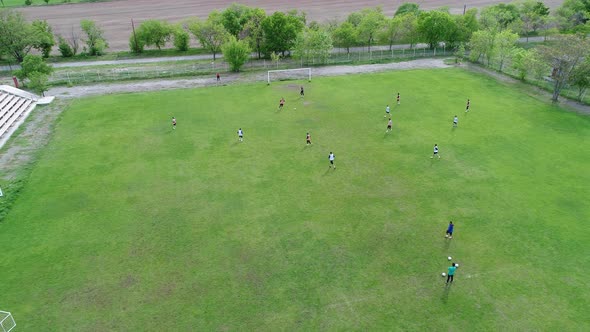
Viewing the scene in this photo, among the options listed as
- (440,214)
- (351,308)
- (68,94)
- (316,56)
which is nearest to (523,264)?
(440,214)

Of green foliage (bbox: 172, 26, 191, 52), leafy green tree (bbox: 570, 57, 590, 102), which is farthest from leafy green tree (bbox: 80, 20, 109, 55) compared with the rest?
leafy green tree (bbox: 570, 57, 590, 102)

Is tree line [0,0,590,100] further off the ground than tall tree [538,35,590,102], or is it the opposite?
tree line [0,0,590,100]

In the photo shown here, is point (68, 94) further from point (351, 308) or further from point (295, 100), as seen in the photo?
point (351, 308)

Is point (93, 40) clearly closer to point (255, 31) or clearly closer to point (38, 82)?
point (38, 82)

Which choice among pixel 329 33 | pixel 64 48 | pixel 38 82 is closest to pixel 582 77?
pixel 329 33

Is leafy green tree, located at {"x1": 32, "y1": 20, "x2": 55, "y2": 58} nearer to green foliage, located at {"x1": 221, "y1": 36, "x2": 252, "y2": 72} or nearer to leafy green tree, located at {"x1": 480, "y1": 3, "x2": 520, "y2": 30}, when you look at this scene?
green foliage, located at {"x1": 221, "y1": 36, "x2": 252, "y2": 72}
